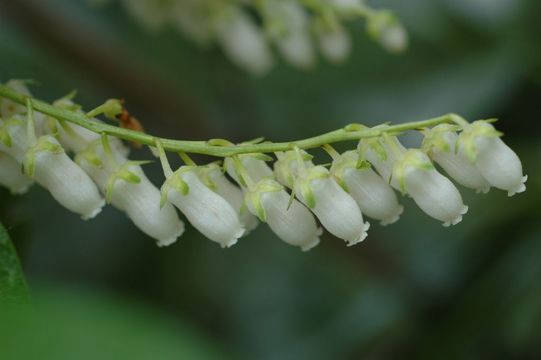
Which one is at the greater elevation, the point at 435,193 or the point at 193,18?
the point at 193,18

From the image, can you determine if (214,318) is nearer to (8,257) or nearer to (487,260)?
(487,260)

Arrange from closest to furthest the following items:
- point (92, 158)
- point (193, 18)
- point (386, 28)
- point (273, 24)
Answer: point (92, 158) < point (386, 28) < point (273, 24) < point (193, 18)

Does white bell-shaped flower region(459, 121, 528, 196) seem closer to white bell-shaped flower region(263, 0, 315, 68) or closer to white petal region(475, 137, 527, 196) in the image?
white petal region(475, 137, 527, 196)

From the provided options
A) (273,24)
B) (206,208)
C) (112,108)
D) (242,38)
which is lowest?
(206,208)

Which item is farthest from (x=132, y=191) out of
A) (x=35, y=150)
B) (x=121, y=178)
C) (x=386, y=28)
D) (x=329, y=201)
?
(x=386, y=28)

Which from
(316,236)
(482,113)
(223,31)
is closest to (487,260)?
(482,113)

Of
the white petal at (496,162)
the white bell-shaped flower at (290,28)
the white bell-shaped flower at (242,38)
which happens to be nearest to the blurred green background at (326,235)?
the white bell-shaped flower at (242,38)

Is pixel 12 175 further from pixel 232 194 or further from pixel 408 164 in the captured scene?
pixel 408 164
